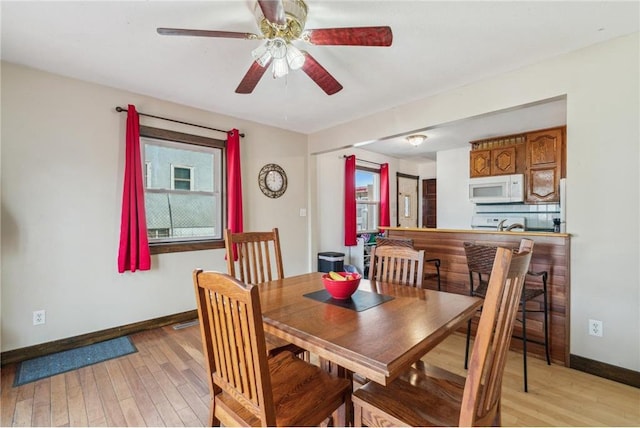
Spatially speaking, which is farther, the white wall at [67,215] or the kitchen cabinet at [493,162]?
the kitchen cabinet at [493,162]

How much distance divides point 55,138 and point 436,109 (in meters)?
3.59

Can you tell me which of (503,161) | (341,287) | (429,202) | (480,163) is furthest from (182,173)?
(429,202)

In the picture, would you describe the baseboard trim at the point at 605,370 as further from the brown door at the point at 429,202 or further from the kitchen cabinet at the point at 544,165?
the brown door at the point at 429,202

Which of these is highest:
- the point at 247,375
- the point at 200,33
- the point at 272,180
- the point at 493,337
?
the point at 200,33

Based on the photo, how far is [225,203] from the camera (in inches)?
147

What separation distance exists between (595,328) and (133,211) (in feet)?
13.2

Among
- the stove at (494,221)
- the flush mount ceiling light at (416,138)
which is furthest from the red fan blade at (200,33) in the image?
the stove at (494,221)

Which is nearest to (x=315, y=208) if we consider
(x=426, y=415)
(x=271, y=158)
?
(x=271, y=158)

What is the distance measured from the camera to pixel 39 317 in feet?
8.32

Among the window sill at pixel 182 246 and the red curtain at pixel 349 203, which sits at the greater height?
the red curtain at pixel 349 203

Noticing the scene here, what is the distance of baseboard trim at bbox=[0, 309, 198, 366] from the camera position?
95.7 inches

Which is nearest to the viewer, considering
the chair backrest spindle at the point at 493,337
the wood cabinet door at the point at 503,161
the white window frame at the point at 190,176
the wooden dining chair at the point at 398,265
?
the chair backrest spindle at the point at 493,337

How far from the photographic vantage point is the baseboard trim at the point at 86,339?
2432mm

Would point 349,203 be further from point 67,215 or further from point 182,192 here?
point 67,215
